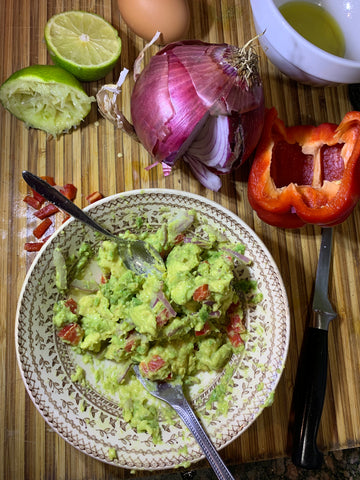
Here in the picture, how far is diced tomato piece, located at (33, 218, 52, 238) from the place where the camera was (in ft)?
5.03

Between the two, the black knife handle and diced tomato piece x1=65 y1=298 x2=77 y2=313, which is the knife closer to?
the black knife handle

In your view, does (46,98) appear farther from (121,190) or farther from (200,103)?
(200,103)

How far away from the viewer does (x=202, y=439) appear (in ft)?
4.25

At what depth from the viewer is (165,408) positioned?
1.40m

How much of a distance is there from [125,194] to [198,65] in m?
0.42

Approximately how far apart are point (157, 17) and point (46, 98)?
433 millimetres

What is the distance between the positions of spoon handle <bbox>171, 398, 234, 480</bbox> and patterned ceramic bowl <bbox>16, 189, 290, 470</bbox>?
43 mm

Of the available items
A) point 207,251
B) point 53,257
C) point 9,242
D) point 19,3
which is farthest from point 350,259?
point 19,3

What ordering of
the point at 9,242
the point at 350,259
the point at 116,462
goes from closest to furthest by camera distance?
the point at 116,462
the point at 9,242
the point at 350,259

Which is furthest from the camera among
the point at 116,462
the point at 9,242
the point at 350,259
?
the point at 350,259

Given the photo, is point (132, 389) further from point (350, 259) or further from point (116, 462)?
point (350, 259)

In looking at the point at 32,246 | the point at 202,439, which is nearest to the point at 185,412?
the point at 202,439

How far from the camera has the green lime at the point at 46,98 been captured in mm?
1442

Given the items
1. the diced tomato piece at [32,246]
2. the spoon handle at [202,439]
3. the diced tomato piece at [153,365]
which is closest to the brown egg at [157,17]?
the diced tomato piece at [32,246]
